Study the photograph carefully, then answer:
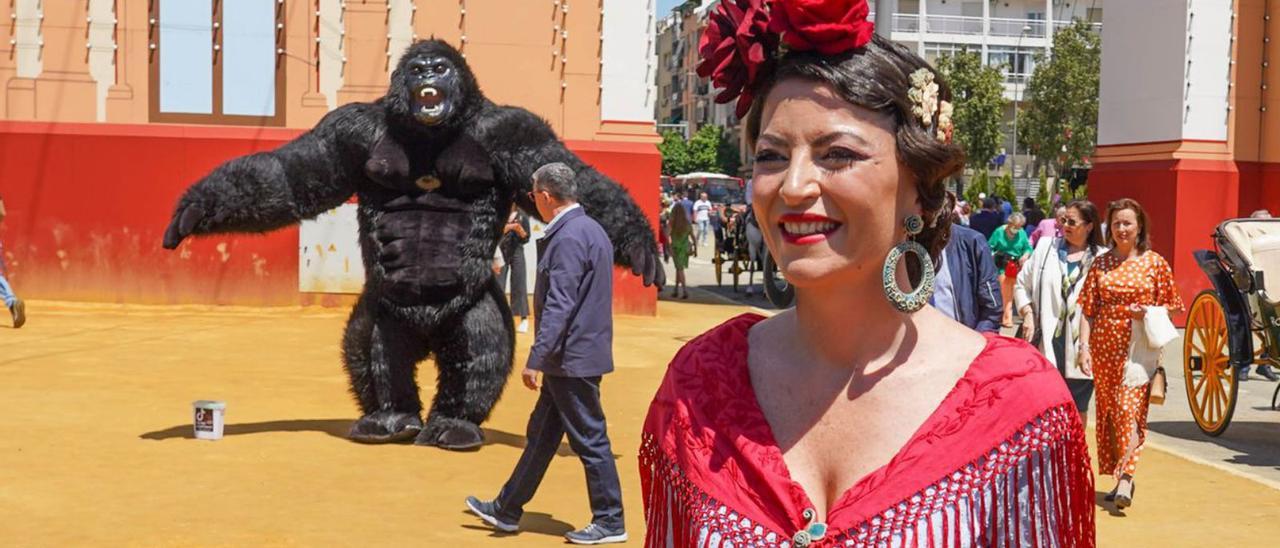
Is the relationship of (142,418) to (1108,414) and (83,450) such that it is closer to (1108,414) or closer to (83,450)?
(83,450)

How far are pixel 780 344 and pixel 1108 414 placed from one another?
6.53 metres

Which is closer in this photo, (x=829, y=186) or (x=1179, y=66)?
(x=829, y=186)

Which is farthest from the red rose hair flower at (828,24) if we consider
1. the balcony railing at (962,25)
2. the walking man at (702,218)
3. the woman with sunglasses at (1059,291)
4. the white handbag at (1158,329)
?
the balcony railing at (962,25)

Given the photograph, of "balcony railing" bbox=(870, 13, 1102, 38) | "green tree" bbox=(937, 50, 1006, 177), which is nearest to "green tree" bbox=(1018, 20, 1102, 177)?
"green tree" bbox=(937, 50, 1006, 177)

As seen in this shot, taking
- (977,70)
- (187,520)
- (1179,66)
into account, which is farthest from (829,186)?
(977,70)

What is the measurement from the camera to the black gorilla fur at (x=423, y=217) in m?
9.20

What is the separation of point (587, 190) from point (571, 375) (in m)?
2.59

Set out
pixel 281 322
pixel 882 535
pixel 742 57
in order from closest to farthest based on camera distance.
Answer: pixel 882 535 < pixel 742 57 < pixel 281 322

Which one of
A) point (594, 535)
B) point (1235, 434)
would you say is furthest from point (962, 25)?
point (594, 535)

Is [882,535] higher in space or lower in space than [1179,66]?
lower

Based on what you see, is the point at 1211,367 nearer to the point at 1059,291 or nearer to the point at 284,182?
the point at 1059,291

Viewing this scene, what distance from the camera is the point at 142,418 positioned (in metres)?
10.1

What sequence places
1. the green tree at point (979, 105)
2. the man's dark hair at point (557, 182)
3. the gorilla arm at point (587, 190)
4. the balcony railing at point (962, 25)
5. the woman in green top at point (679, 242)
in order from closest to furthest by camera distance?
the man's dark hair at point (557, 182) → the gorilla arm at point (587, 190) → the woman in green top at point (679, 242) → the green tree at point (979, 105) → the balcony railing at point (962, 25)

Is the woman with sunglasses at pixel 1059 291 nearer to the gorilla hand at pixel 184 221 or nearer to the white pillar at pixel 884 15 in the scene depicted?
the white pillar at pixel 884 15
